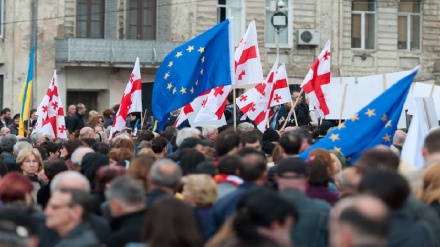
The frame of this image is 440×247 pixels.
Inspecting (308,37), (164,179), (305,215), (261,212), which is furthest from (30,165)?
(308,37)

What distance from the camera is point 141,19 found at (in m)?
38.2

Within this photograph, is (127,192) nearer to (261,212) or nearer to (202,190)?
(202,190)

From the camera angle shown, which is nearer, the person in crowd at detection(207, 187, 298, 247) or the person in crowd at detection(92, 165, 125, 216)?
the person in crowd at detection(207, 187, 298, 247)

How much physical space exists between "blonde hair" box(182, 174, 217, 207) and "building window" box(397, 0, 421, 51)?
33.5 m

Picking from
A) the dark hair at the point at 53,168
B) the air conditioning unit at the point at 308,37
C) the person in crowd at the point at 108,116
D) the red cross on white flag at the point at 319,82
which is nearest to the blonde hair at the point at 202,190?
the dark hair at the point at 53,168

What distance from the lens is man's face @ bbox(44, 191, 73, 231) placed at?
8.23 metres

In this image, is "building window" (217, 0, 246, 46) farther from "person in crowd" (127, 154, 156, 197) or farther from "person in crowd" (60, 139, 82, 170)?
"person in crowd" (127, 154, 156, 197)

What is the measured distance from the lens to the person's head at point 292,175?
30.1ft

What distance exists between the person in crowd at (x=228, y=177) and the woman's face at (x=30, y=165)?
3941 millimetres

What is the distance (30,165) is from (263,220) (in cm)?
671

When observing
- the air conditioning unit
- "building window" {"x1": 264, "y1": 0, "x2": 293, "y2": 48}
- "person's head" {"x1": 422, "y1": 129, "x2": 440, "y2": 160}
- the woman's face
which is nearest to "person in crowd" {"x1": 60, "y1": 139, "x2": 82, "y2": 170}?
the woman's face

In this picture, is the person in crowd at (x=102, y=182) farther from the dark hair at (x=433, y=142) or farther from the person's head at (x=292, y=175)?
the dark hair at (x=433, y=142)

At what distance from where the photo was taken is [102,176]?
34.0ft

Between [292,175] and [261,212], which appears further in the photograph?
[292,175]
